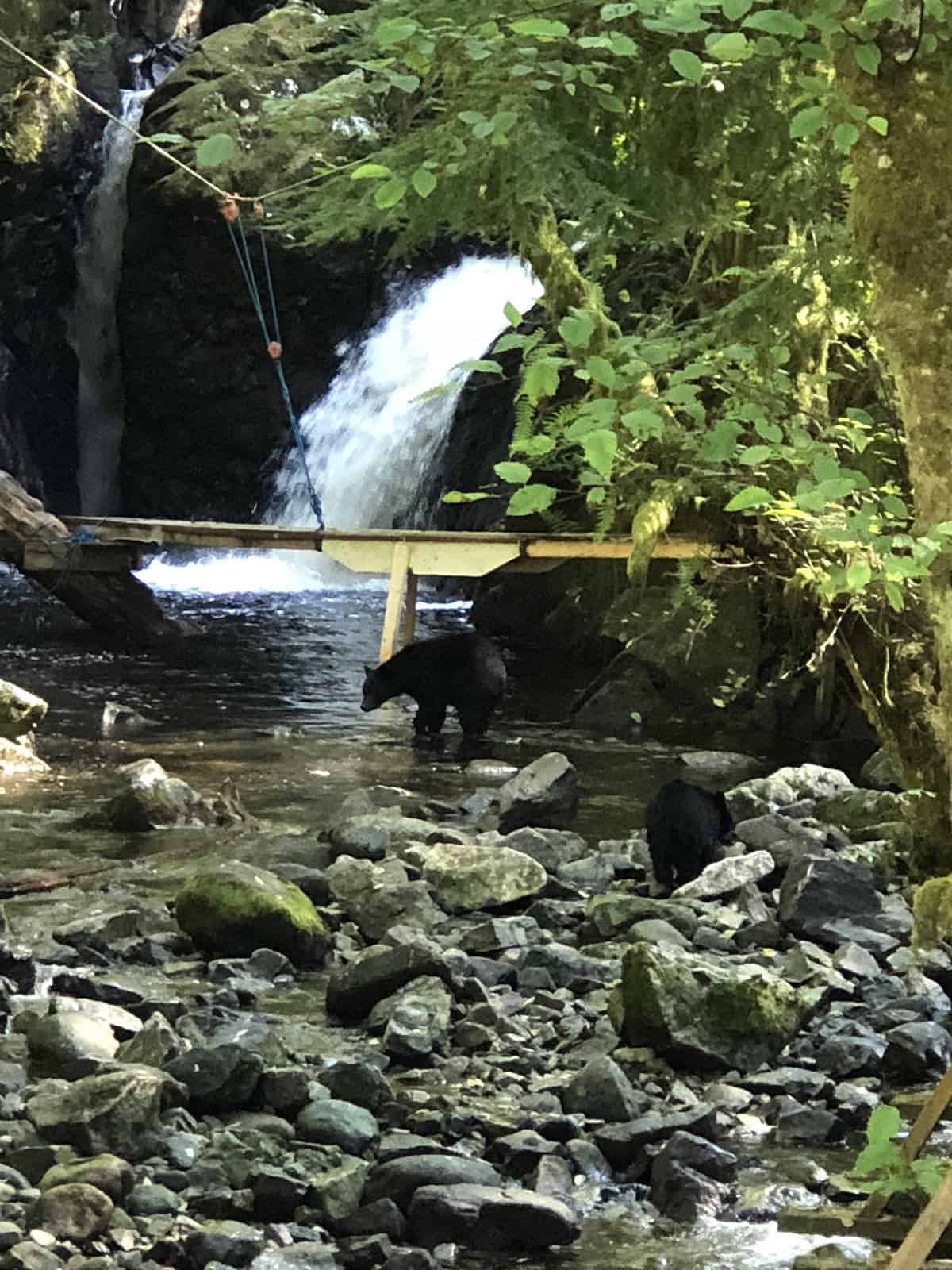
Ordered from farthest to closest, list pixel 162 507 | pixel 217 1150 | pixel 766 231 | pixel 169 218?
pixel 162 507 < pixel 169 218 < pixel 766 231 < pixel 217 1150

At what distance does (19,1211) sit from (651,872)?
3867 mm

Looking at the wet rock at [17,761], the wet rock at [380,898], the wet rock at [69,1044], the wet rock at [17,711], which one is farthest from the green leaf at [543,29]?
the wet rock at [17,711]

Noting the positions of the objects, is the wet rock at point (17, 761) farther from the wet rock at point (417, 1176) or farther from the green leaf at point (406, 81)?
the green leaf at point (406, 81)

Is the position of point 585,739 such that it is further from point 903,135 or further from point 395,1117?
point 903,135

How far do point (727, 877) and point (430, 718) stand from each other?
462 cm

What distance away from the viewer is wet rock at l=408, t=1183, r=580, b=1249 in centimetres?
329

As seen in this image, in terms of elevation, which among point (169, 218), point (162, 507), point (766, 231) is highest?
point (169, 218)

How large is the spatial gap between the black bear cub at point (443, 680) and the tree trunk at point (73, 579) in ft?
9.31

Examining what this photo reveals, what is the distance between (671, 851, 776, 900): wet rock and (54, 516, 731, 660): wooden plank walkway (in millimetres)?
3817

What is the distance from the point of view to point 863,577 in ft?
7.02

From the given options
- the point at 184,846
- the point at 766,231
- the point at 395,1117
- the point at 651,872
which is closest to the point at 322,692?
the point at 184,846

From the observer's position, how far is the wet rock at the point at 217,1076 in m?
3.82

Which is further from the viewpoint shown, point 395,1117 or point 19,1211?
point 395,1117

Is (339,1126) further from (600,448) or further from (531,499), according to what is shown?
(600,448)
